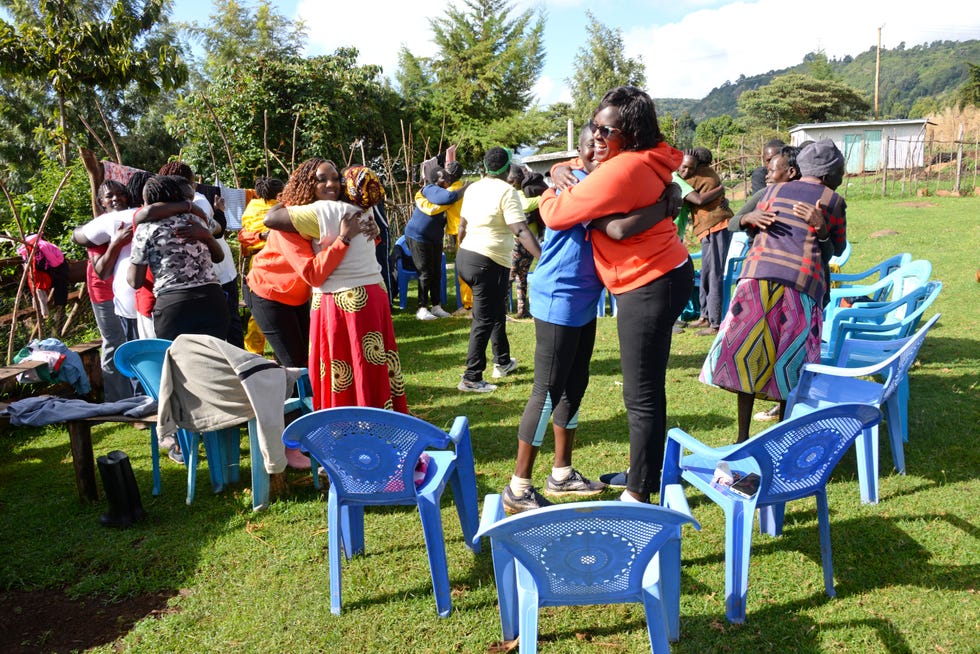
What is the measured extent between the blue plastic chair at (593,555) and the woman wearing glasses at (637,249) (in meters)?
0.99

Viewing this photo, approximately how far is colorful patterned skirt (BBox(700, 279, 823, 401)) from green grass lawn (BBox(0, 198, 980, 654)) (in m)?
0.67

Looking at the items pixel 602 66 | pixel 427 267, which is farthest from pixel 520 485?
pixel 602 66

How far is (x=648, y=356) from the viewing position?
315 cm

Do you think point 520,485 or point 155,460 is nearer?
point 520,485

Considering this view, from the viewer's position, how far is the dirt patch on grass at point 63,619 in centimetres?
296

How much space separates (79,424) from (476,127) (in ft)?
72.0

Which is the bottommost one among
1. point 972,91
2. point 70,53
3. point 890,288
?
point 890,288

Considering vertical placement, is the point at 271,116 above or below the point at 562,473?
above

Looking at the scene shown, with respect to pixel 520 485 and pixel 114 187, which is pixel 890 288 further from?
pixel 114 187

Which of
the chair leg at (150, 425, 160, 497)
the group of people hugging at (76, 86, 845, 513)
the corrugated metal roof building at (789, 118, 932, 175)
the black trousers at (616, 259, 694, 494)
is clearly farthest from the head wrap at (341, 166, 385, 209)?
the corrugated metal roof building at (789, 118, 932, 175)

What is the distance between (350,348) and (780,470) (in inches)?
93.7

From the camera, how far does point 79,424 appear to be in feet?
13.8

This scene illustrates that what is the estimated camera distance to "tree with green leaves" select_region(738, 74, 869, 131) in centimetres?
4859

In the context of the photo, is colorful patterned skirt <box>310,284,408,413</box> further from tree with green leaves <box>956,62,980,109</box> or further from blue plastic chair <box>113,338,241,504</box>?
tree with green leaves <box>956,62,980,109</box>
